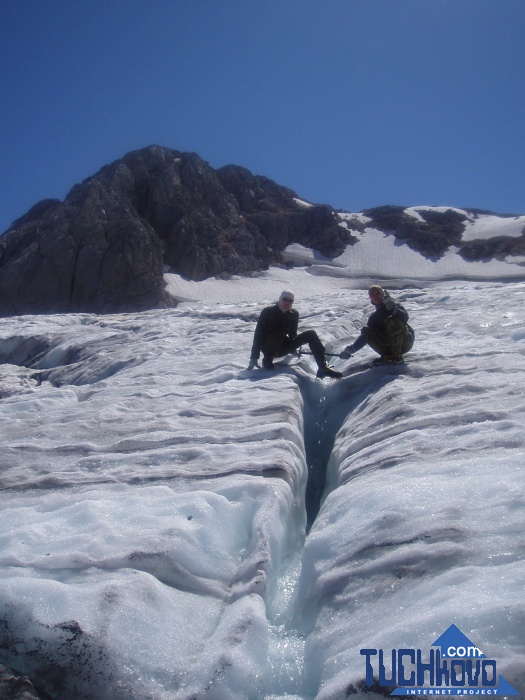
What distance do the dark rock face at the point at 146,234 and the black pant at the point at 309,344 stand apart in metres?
53.7

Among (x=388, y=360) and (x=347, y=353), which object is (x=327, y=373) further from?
(x=388, y=360)

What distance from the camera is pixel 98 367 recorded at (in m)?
11.0

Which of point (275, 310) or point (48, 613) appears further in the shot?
point (275, 310)

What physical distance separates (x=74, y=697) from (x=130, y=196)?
76964 millimetres

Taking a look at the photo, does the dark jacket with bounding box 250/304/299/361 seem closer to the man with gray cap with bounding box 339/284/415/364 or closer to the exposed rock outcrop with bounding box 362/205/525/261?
the man with gray cap with bounding box 339/284/415/364

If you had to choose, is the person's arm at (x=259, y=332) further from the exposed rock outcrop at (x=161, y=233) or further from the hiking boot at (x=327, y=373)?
the exposed rock outcrop at (x=161, y=233)

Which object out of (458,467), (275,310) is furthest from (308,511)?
(275,310)

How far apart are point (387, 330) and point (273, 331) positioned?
1786mm

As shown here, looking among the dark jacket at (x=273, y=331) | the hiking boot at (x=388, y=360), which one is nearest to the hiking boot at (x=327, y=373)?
the hiking boot at (x=388, y=360)

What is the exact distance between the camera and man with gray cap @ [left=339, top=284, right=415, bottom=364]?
7.86 meters

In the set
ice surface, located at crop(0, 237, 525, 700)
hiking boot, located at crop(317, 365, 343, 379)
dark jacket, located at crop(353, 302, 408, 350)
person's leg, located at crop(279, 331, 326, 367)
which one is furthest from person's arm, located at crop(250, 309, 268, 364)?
dark jacket, located at crop(353, 302, 408, 350)

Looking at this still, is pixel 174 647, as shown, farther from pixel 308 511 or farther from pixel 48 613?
pixel 308 511

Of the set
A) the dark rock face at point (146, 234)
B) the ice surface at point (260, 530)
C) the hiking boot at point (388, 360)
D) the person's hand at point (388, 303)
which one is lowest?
the ice surface at point (260, 530)

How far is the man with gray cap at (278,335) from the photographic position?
8570mm
